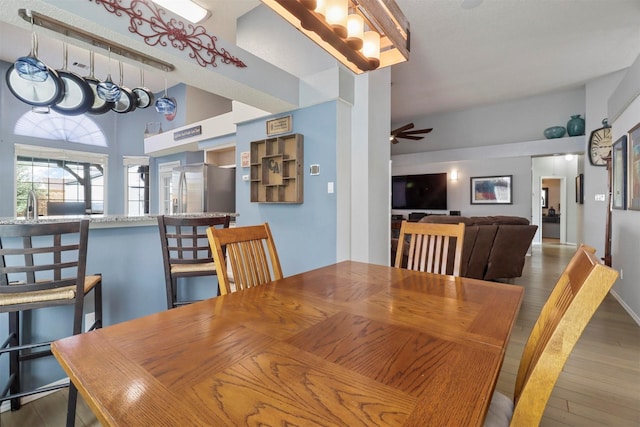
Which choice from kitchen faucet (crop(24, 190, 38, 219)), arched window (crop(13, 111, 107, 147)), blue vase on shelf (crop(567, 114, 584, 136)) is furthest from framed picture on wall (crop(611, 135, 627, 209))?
arched window (crop(13, 111, 107, 147))

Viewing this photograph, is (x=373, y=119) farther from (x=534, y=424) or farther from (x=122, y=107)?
(x=534, y=424)

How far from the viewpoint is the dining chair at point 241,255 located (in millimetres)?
1388

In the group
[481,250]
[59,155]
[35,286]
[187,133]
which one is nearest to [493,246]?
[481,250]

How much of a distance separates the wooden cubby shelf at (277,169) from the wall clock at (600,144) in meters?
5.01

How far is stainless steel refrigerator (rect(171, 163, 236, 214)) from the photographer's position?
496cm

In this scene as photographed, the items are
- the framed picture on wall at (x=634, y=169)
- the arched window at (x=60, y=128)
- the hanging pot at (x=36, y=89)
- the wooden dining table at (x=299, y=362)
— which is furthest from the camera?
the arched window at (x=60, y=128)

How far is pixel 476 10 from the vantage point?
3.38 m

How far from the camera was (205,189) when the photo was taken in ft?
16.2

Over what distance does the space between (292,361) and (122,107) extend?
3.22 metres

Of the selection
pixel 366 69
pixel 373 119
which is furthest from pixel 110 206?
pixel 366 69

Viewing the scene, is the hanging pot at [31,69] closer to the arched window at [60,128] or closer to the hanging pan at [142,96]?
the hanging pan at [142,96]

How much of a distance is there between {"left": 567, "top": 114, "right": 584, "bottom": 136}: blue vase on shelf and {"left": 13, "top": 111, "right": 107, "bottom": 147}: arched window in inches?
372

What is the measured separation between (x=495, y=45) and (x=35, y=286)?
5.37 metres

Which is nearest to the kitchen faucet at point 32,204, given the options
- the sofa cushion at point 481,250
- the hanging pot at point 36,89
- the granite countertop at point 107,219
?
the granite countertop at point 107,219
